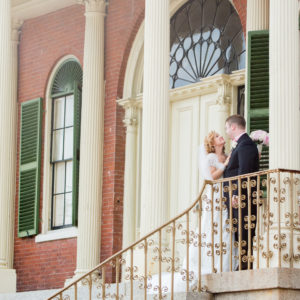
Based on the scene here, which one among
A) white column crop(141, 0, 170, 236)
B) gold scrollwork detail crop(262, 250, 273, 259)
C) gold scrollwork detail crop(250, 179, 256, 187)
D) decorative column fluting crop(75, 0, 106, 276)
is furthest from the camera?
decorative column fluting crop(75, 0, 106, 276)

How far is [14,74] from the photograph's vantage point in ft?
60.1

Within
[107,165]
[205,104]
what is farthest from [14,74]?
[205,104]

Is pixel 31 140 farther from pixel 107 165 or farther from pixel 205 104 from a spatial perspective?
pixel 205 104

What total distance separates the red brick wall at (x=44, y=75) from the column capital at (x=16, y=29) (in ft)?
0.27

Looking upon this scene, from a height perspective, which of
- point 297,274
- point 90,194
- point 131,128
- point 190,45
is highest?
point 190,45

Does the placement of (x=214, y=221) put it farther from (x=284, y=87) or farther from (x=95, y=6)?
(x=95, y=6)

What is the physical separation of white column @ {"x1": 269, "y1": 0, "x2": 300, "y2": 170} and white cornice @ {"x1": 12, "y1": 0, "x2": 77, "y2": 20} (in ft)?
20.8

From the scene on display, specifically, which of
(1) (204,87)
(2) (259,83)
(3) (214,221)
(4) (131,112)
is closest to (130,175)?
(4) (131,112)

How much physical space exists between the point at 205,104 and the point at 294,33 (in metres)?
3.83

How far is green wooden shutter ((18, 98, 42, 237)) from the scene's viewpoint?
17.4m

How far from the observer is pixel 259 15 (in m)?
14.2

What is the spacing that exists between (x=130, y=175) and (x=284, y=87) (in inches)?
204

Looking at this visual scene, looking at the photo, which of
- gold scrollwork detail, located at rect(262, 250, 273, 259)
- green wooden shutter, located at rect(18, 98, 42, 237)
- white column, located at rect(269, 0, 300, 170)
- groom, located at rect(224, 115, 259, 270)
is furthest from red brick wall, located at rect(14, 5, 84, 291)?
gold scrollwork detail, located at rect(262, 250, 273, 259)

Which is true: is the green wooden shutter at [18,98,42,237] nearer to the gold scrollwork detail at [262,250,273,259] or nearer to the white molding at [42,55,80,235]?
the white molding at [42,55,80,235]
